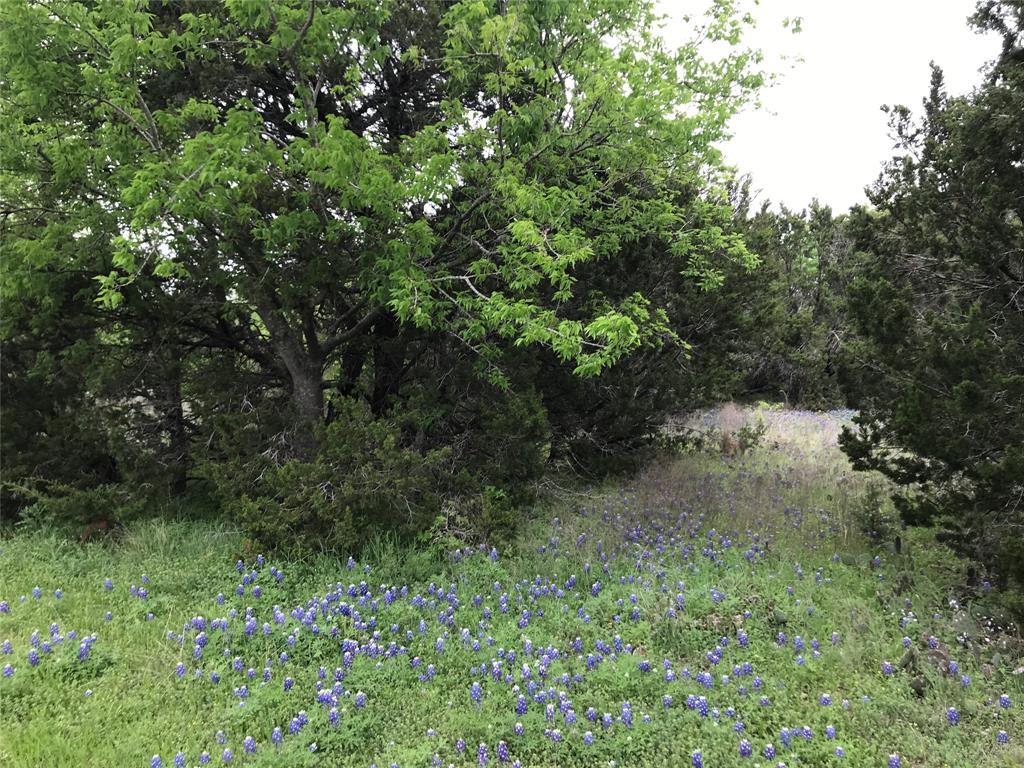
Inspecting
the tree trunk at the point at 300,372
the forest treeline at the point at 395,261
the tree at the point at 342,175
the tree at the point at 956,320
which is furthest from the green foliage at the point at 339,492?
the tree at the point at 956,320

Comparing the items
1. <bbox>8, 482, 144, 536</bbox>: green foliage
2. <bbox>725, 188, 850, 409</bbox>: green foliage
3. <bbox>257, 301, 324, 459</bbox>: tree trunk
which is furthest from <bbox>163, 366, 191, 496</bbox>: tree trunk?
<bbox>725, 188, 850, 409</bbox>: green foliage

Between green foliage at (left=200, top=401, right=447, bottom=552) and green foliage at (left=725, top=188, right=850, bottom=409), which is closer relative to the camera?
green foliage at (left=200, top=401, right=447, bottom=552)

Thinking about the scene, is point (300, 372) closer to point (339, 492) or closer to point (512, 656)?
point (339, 492)

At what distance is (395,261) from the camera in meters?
5.06

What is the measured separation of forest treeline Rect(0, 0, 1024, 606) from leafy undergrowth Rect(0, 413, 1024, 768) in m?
0.59

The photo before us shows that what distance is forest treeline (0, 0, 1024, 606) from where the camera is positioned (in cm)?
451

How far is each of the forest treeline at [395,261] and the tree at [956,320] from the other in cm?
3

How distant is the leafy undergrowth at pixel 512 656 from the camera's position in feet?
9.49

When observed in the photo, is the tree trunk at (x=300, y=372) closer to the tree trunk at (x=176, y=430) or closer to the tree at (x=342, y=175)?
the tree at (x=342, y=175)

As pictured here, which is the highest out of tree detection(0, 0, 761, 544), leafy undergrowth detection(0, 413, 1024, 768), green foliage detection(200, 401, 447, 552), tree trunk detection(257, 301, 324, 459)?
tree detection(0, 0, 761, 544)

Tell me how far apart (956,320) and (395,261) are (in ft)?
18.0

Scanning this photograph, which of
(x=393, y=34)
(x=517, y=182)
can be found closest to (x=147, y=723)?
(x=517, y=182)

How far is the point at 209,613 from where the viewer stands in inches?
161

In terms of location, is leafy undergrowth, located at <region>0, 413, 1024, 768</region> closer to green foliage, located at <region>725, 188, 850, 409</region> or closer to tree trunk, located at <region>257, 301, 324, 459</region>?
tree trunk, located at <region>257, 301, 324, 459</region>
